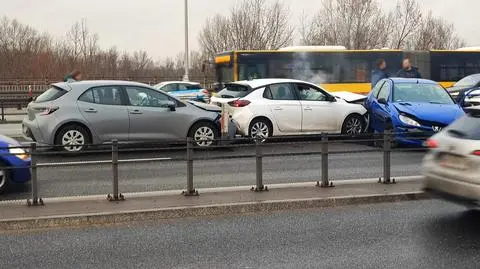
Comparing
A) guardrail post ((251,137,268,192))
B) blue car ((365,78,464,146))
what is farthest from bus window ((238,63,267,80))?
guardrail post ((251,137,268,192))

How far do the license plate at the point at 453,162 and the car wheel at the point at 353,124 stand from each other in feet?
26.3

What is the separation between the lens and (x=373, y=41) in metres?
47.0

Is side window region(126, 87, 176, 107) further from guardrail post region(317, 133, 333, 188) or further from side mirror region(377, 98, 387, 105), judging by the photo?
guardrail post region(317, 133, 333, 188)

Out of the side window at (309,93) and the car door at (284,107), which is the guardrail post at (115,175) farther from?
the side window at (309,93)

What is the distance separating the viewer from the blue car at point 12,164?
8195 millimetres

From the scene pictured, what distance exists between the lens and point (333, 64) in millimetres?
25500

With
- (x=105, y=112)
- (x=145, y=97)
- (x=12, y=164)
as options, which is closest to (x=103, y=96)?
(x=105, y=112)

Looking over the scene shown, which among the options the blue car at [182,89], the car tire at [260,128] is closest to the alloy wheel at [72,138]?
the car tire at [260,128]

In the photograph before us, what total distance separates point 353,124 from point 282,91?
2.03m

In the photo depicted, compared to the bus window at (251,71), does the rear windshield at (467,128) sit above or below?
below

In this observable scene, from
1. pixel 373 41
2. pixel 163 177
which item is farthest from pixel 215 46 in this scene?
pixel 163 177

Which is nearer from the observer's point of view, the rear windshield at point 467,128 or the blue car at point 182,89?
the rear windshield at point 467,128

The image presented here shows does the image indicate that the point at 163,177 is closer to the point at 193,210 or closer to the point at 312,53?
the point at 193,210

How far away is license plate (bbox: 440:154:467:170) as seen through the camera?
21.0ft
